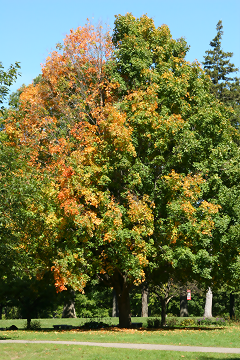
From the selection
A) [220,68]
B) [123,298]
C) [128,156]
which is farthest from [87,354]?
[220,68]

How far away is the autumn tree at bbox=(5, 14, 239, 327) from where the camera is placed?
19219 millimetres

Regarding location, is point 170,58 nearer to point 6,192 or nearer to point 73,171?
point 73,171

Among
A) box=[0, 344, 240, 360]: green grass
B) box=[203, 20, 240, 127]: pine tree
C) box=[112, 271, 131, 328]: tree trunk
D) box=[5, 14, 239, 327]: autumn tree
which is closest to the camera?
box=[0, 344, 240, 360]: green grass

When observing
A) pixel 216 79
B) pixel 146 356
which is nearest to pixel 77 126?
pixel 146 356

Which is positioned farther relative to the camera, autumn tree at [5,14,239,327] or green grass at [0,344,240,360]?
autumn tree at [5,14,239,327]

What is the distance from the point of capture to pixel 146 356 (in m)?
11.7

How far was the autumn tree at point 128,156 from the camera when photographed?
1922 centimetres

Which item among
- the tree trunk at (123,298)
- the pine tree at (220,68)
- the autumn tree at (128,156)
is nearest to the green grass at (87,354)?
the autumn tree at (128,156)

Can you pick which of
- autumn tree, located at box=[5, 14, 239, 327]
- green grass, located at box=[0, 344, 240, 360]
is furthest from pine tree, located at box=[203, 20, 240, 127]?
green grass, located at box=[0, 344, 240, 360]

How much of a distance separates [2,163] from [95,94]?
8.01m

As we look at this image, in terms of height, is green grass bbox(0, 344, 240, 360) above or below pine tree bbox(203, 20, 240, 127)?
below

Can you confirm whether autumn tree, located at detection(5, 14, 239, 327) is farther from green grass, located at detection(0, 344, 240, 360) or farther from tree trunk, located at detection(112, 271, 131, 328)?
green grass, located at detection(0, 344, 240, 360)

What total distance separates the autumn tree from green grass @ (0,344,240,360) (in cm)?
580

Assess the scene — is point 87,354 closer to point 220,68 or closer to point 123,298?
point 123,298
